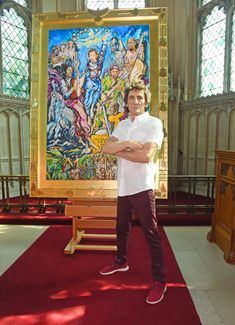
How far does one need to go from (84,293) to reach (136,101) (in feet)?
5.60

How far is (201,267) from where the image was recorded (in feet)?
8.98

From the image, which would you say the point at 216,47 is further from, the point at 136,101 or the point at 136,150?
the point at 136,150

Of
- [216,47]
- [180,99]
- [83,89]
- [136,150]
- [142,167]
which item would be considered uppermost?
[216,47]

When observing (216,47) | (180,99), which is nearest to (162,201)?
(180,99)

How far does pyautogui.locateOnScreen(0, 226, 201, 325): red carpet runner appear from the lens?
1937 mm

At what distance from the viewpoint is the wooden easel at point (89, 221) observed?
302cm

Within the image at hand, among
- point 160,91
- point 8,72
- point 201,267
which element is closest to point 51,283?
point 201,267

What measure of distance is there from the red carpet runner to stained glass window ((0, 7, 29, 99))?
4.90 m

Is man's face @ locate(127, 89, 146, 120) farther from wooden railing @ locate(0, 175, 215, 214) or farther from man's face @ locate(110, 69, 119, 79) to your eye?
wooden railing @ locate(0, 175, 215, 214)

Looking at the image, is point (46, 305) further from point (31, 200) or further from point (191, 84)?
point (191, 84)

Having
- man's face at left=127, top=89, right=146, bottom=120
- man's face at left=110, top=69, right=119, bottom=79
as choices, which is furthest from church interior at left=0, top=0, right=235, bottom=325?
man's face at left=127, top=89, right=146, bottom=120

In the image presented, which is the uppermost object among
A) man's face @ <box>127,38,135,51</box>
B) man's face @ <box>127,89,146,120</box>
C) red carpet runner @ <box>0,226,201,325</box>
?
man's face @ <box>127,38,135,51</box>

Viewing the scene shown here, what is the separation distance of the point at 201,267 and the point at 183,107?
514 centimetres

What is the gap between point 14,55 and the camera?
6.64 m
